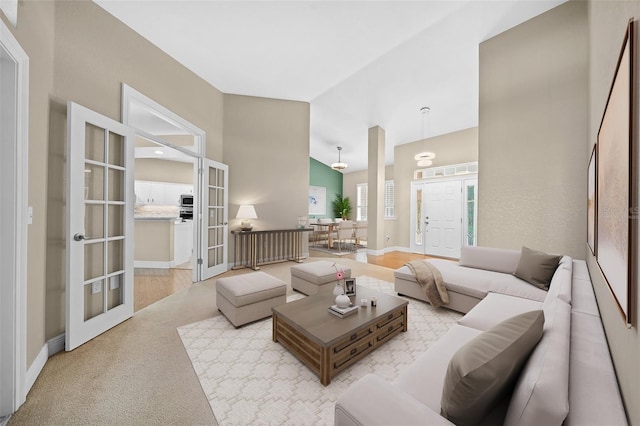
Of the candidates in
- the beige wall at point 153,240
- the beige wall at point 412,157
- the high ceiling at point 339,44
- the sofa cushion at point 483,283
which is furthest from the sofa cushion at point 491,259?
the beige wall at point 153,240

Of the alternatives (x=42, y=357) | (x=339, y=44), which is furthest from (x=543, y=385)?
(x=339, y=44)

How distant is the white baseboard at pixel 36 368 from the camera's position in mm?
1613

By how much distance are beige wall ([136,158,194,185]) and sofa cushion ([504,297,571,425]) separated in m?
8.33

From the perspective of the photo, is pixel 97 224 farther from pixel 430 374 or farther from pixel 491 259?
pixel 491 259

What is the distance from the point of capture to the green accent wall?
9.98 metres

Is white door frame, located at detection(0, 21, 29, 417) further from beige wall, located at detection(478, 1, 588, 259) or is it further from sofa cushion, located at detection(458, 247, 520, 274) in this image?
beige wall, located at detection(478, 1, 588, 259)

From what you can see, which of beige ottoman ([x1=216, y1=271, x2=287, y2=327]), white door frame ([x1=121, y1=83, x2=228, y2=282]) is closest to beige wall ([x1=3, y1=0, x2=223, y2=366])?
white door frame ([x1=121, y1=83, x2=228, y2=282])

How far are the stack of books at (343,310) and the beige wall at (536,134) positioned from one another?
2.67 meters

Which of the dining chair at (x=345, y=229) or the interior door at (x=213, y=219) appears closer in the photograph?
the interior door at (x=213, y=219)

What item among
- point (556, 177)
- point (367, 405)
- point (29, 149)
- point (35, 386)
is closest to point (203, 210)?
point (29, 149)

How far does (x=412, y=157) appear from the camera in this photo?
7.14 meters

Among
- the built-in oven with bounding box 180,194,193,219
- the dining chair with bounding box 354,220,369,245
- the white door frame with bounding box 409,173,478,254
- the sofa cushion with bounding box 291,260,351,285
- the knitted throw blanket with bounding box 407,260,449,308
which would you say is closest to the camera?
the knitted throw blanket with bounding box 407,260,449,308

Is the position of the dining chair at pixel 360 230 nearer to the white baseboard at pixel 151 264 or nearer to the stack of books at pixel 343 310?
the white baseboard at pixel 151 264

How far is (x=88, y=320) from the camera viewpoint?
220 centimetres
